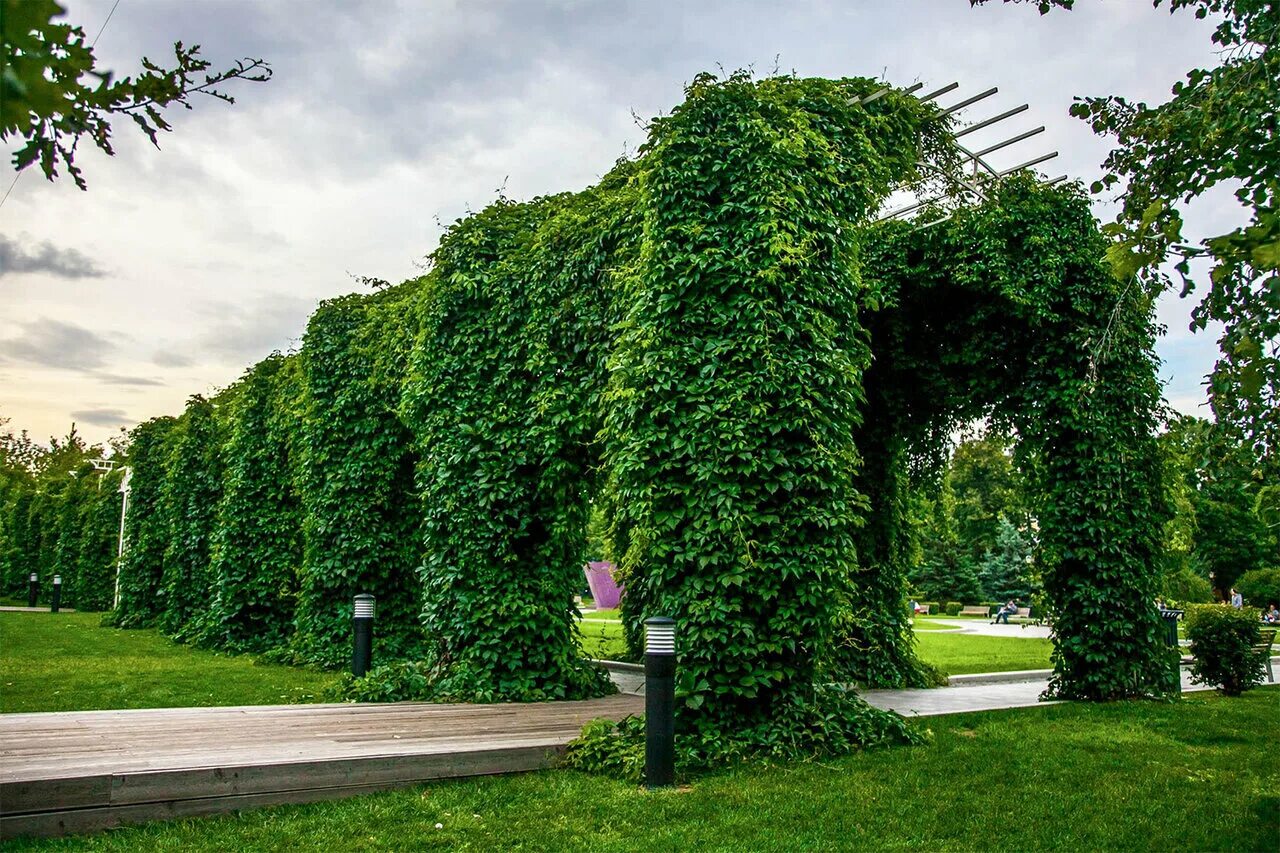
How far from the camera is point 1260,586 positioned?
34.7 m

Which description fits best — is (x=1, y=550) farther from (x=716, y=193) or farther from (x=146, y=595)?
(x=716, y=193)

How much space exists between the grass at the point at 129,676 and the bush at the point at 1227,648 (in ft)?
35.8

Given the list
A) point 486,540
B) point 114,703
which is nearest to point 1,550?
point 114,703

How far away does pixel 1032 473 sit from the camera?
10.3m

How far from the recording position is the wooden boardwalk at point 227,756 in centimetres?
443

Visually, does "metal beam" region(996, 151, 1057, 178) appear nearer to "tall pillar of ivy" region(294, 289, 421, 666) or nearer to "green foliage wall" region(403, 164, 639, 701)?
"green foliage wall" region(403, 164, 639, 701)

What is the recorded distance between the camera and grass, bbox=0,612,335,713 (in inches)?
361

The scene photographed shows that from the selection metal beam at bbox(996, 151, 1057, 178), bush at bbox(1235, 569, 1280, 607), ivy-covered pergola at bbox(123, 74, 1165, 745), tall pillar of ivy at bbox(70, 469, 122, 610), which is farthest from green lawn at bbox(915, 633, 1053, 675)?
tall pillar of ivy at bbox(70, 469, 122, 610)

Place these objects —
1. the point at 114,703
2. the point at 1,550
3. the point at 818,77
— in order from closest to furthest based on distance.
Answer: the point at 818,77
the point at 114,703
the point at 1,550

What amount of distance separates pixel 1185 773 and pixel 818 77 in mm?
6128

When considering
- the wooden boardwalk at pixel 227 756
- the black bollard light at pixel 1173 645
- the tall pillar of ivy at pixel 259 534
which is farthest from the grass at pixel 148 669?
the black bollard light at pixel 1173 645

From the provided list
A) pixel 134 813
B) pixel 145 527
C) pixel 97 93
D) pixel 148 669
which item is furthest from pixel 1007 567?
pixel 97 93

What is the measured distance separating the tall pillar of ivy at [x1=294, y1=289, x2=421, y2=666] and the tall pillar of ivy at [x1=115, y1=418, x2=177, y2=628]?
32.3 feet

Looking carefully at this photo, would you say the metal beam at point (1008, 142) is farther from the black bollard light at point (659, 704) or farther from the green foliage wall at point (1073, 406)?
the black bollard light at point (659, 704)
